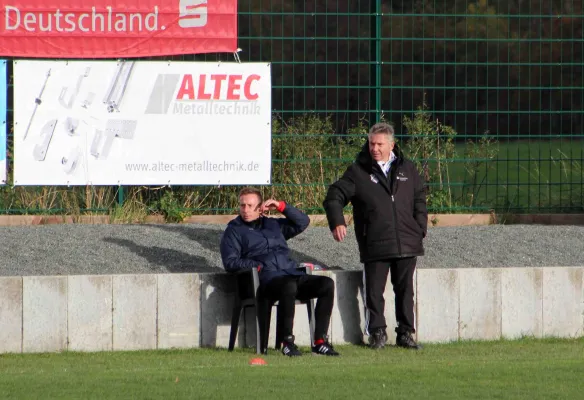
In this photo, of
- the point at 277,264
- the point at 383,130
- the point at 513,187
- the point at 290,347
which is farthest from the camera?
the point at 513,187

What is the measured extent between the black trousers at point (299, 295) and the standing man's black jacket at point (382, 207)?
22.2 inches

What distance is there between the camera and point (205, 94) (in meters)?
14.0

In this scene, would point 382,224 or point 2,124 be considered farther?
point 2,124

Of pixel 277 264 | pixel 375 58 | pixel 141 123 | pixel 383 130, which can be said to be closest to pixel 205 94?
pixel 141 123

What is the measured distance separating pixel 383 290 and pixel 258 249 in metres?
1.10

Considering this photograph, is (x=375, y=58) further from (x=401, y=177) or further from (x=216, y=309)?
(x=216, y=309)

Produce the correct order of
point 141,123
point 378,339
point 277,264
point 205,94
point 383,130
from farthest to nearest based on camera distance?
point 205,94 < point 141,123 < point 383,130 < point 378,339 < point 277,264

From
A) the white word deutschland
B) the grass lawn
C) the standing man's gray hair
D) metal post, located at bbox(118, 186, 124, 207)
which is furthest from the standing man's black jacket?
the white word deutschland

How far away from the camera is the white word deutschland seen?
13883 mm

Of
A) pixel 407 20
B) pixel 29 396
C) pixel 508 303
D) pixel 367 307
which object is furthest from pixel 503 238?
pixel 407 20

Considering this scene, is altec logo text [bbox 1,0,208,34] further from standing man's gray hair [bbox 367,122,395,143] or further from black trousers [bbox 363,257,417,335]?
black trousers [bbox 363,257,417,335]

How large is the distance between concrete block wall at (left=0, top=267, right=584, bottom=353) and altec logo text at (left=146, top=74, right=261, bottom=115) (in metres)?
4.02

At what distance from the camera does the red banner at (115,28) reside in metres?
13.9

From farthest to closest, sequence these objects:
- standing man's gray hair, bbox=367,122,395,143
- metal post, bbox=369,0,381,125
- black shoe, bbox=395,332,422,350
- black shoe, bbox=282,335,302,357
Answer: metal post, bbox=369,0,381,125
standing man's gray hair, bbox=367,122,395,143
black shoe, bbox=395,332,422,350
black shoe, bbox=282,335,302,357
